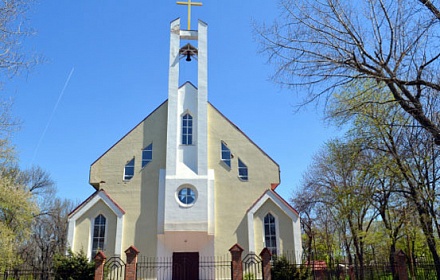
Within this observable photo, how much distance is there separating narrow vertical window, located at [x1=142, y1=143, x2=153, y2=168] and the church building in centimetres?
6

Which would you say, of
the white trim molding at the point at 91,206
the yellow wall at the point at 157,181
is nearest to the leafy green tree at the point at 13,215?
the white trim molding at the point at 91,206

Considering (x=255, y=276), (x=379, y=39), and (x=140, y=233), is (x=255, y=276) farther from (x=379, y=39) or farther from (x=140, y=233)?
(x=379, y=39)

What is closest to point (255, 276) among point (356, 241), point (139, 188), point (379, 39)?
point (139, 188)

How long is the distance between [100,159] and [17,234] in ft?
40.0

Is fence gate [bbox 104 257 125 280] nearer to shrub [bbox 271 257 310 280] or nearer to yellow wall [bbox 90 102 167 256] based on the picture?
yellow wall [bbox 90 102 167 256]

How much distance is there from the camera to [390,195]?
20891 millimetres

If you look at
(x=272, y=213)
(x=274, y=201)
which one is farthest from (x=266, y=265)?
(x=274, y=201)

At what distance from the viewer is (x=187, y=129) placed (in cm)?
2206

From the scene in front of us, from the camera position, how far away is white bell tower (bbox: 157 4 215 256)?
1969 centimetres

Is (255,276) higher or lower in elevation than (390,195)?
lower

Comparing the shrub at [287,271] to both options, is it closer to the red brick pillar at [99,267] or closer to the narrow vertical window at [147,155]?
the red brick pillar at [99,267]

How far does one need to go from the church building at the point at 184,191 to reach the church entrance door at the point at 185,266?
0.94 ft

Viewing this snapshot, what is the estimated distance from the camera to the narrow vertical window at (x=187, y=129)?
21906 millimetres

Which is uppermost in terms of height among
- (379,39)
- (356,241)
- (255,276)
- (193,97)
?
(193,97)
